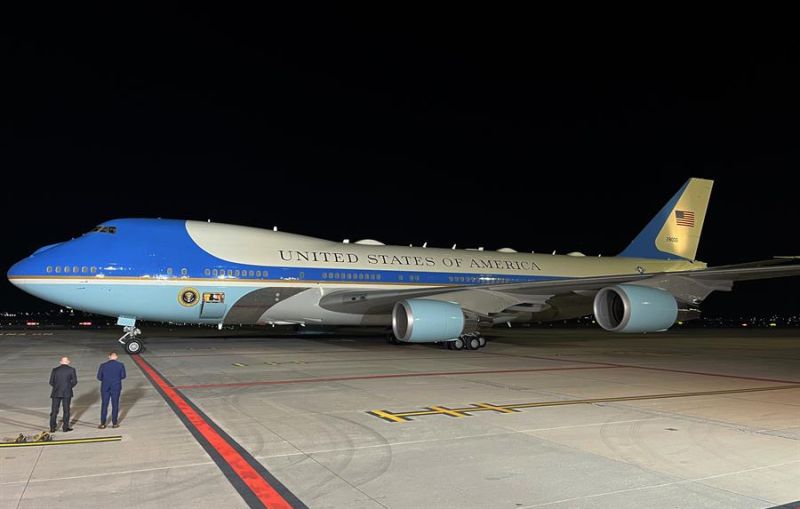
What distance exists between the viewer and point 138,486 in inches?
204

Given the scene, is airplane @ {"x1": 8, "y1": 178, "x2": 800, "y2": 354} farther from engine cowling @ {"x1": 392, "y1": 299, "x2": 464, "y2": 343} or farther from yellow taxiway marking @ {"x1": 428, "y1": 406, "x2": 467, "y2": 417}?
yellow taxiway marking @ {"x1": 428, "y1": 406, "x2": 467, "y2": 417}

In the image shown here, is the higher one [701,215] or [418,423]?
[701,215]

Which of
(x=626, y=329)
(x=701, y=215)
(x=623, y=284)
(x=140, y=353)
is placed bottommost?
(x=140, y=353)

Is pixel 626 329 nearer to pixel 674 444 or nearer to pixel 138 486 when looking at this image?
pixel 674 444

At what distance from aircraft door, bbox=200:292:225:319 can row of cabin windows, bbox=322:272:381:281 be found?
3280 mm

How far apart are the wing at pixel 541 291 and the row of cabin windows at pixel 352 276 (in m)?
0.50

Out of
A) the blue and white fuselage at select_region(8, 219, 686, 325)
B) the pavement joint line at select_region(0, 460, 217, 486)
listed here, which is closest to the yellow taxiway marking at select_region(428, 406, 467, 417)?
the pavement joint line at select_region(0, 460, 217, 486)

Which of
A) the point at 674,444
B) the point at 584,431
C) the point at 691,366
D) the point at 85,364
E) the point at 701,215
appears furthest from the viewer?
the point at 701,215

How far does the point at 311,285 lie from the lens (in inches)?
758

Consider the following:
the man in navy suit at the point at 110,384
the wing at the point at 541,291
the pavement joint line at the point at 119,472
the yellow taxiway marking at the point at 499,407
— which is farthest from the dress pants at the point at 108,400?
the wing at the point at 541,291

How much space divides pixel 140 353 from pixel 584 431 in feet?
44.9

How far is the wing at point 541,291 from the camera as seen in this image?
1695 centimetres

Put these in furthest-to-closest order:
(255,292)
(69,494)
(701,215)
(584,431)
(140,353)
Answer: (701,215)
(255,292)
(140,353)
(584,431)
(69,494)

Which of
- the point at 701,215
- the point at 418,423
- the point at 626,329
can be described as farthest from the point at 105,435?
the point at 701,215
